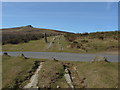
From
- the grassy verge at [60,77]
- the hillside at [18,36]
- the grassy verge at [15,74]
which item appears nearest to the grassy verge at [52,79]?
the grassy verge at [60,77]

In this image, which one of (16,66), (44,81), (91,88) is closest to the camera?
(91,88)

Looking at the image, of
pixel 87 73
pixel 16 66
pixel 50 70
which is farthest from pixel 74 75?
pixel 16 66

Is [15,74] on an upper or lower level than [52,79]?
upper

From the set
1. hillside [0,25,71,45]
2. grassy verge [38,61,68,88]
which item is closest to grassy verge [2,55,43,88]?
grassy verge [38,61,68,88]

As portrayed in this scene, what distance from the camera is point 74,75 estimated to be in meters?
10.9

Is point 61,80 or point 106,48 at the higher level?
point 106,48

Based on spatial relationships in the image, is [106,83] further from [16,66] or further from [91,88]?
[16,66]

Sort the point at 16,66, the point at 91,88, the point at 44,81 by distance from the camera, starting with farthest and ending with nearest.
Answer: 1. the point at 16,66
2. the point at 44,81
3. the point at 91,88

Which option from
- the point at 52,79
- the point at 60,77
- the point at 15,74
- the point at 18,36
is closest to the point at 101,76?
the point at 60,77

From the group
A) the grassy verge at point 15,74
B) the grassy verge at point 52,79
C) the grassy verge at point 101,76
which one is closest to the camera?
the grassy verge at point 101,76

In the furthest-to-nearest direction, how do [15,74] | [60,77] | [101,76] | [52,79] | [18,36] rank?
[18,36] → [15,74] → [60,77] → [101,76] → [52,79]

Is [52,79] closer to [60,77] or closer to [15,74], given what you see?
[60,77]

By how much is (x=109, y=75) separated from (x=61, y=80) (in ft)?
10.2

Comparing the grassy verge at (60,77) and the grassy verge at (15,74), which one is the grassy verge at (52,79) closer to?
the grassy verge at (60,77)
